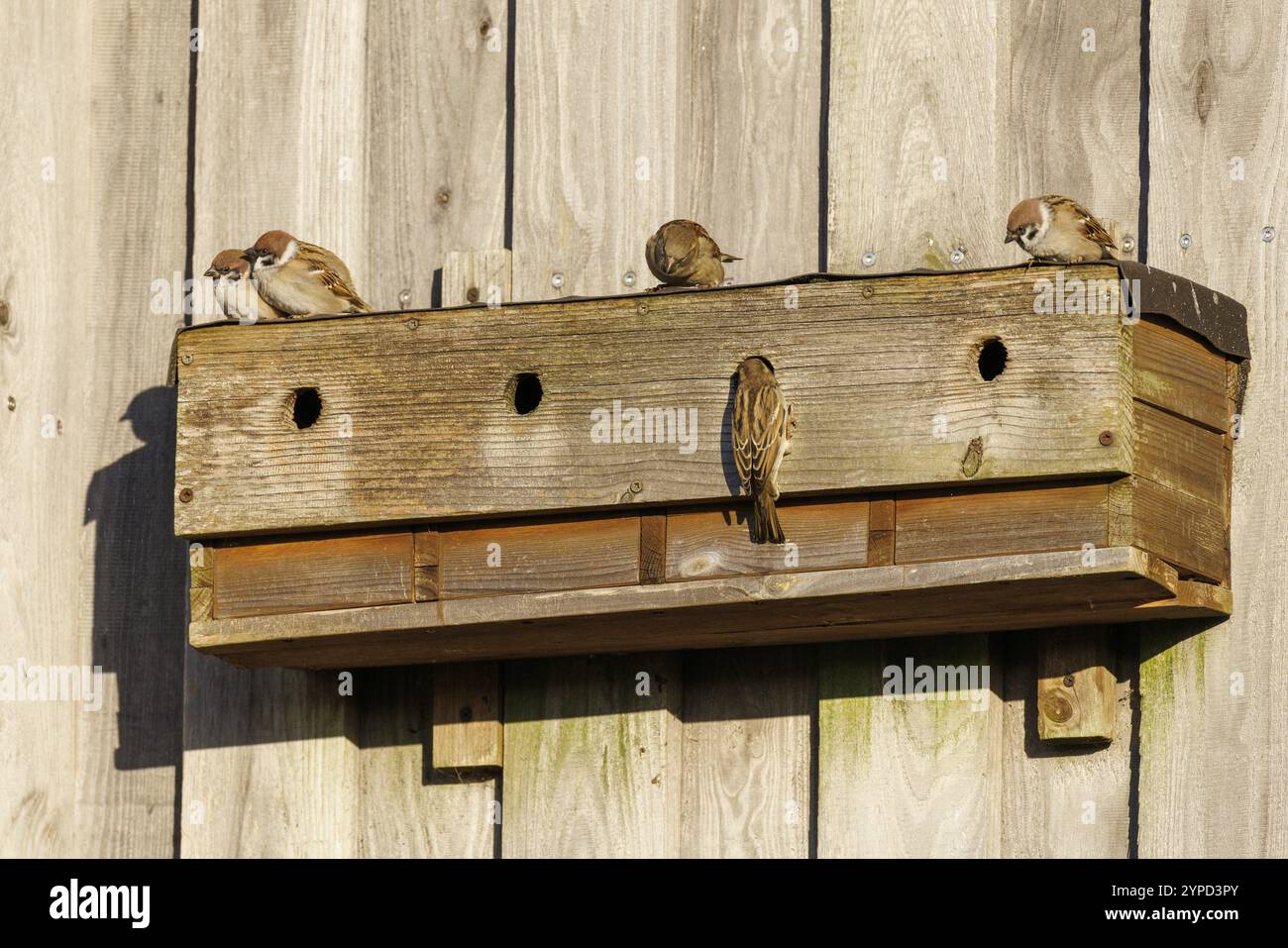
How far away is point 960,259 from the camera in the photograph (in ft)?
18.3

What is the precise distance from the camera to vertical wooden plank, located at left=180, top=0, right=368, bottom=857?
5.70m

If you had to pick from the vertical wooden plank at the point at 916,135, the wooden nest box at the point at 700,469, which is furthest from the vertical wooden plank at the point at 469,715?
the vertical wooden plank at the point at 916,135

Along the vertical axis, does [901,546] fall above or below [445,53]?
below

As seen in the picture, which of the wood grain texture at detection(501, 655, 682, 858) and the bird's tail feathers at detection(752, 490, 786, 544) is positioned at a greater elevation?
the bird's tail feathers at detection(752, 490, 786, 544)

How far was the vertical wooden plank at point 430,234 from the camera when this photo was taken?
5621 mm

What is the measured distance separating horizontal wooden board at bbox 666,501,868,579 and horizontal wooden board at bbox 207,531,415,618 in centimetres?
64

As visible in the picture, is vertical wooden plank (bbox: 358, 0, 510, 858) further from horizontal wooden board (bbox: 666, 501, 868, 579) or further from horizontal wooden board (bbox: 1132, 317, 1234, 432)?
horizontal wooden board (bbox: 1132, 317, 1234, 432)

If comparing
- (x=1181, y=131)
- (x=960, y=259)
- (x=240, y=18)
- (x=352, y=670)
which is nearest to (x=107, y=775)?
(x=352, y=670)

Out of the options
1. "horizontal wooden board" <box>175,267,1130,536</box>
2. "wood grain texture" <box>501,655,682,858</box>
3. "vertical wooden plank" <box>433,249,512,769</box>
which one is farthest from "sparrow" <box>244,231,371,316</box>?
"wood grain texture" <box>501,655,682,858</box>

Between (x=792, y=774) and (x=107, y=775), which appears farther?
(x=107, y=775)

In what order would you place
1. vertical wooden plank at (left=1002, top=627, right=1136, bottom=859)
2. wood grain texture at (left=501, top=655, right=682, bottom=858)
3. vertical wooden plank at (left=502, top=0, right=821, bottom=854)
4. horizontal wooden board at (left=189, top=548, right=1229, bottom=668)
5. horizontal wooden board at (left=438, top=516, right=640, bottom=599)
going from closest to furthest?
1. horizontal wooden board at (left=189, top=548, right=1229, bottom=668)
2. horizontal wooden board at (left=438, top=516, right=640, bottom=599)
3. vertical wooden plank at (left=1002, top=627, right=1136, bottom=859)
4. wood grain texture at (left=501, top=655, right=682, bottom=858)
5. vertical wooden plank at (left=502, top=0, right=821, bottom=854)
